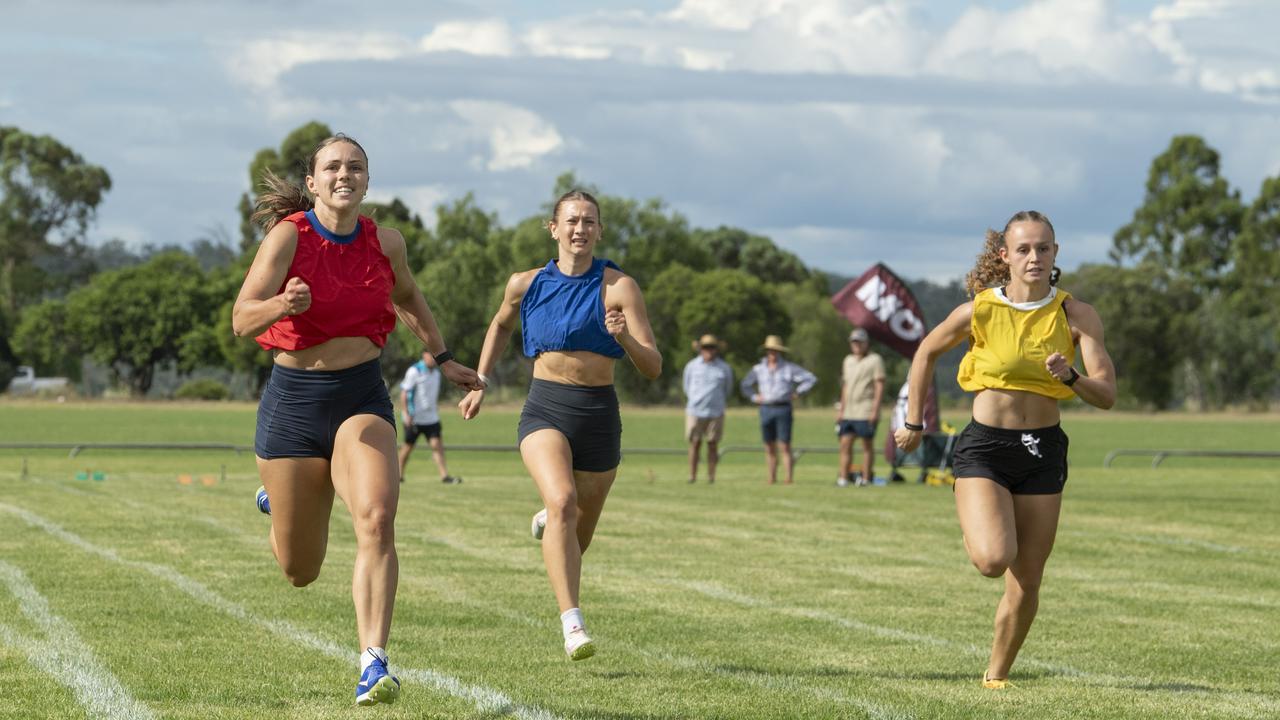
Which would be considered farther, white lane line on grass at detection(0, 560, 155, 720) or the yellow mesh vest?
the yellow mesh vest

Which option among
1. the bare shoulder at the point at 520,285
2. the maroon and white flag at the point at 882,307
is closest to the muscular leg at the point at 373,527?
the bare shoulder at the point at 520,285

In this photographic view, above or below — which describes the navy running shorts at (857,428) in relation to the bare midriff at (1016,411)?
below

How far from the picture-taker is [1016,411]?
7.95 metres

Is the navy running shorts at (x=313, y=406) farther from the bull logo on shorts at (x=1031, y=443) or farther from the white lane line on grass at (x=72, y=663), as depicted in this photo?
the bull logo on shorts at (x=1031, y=443)

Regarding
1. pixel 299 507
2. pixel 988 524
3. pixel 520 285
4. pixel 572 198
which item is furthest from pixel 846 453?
pixel 299 507

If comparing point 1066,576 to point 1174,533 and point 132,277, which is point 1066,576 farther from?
point 132,277

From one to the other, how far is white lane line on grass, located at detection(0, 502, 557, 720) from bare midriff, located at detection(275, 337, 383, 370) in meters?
1.51

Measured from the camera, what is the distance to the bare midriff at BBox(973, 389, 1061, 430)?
794 cm

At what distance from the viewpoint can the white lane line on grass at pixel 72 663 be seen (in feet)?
24.3

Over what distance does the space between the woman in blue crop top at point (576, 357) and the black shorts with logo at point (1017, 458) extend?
1597mm

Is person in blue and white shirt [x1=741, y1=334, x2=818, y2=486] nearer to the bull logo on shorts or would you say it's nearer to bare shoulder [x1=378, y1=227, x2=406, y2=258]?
the bull logo on shorts

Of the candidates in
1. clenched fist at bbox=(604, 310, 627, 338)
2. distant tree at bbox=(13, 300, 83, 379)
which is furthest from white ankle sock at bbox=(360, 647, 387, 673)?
distant tree at bbox=(13, 300, 83, 379)

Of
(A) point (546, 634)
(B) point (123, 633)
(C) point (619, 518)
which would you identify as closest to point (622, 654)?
(A) point (546, 634)

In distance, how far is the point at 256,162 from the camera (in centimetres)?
11025
